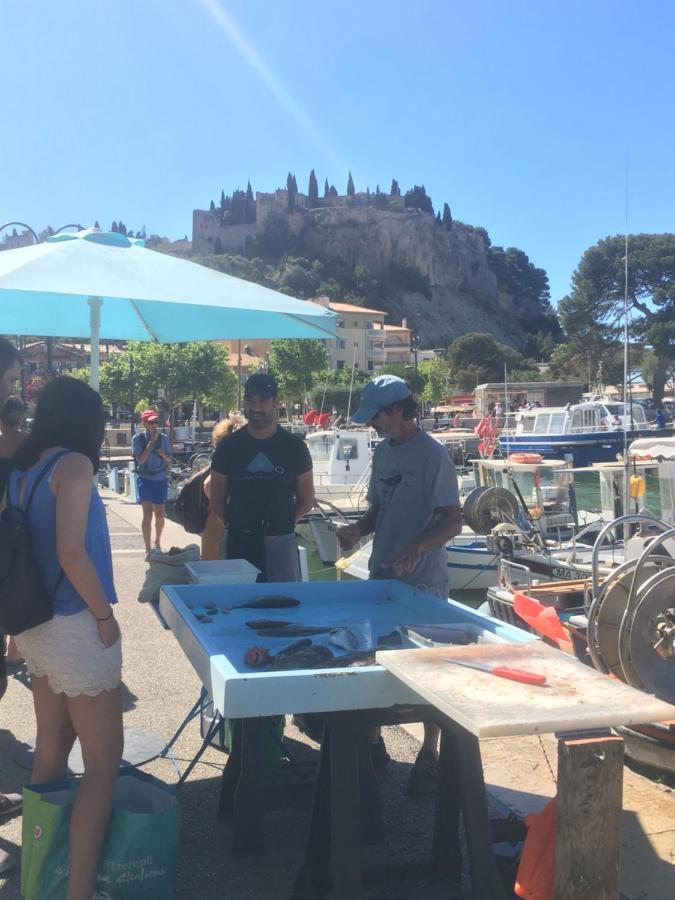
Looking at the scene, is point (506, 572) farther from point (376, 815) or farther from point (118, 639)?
point (118, 639)

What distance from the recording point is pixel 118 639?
2871 mm

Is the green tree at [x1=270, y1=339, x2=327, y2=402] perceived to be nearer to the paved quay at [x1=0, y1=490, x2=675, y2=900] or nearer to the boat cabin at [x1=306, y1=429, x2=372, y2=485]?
the boat cabin at [x1=306, y1=429, x2=372, y2=485]

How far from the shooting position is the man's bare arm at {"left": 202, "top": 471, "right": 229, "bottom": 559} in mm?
4676

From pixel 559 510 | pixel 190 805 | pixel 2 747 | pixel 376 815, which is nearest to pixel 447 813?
pixel 376 815

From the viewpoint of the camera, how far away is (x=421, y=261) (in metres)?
141

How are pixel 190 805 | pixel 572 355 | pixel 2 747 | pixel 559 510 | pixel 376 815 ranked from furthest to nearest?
1. pixel 572 355
2. pixel 559 510
3. pixel 2 747
4. pixel 190 805
5. pixel 376 815

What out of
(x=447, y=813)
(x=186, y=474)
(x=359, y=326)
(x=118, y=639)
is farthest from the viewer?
(x=359, y=326)

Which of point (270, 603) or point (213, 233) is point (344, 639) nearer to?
point (270, 603)

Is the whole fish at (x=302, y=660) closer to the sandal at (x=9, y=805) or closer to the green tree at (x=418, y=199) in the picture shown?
the sandal at (x=9, y=805)

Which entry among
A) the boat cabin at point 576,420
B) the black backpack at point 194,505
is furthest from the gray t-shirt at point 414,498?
the boat cabin at point 576,420

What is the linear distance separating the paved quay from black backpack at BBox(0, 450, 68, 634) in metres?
1.14

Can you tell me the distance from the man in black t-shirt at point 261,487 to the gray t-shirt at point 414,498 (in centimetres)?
67

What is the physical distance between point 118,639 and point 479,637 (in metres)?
1.25

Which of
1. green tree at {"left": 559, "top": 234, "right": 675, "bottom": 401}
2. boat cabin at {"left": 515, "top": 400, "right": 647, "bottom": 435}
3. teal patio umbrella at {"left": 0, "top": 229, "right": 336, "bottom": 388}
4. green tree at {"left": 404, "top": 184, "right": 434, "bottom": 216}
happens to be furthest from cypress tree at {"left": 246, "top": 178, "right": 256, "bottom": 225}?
teal patio umbrella at {"left": 0, "top": 229, "right": 336, "bottom": 388}
